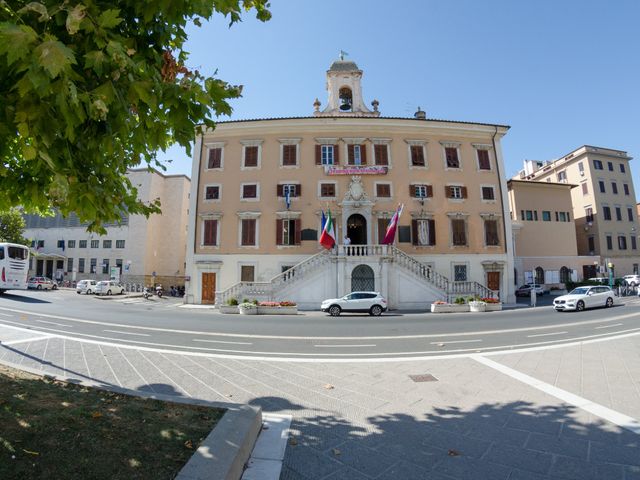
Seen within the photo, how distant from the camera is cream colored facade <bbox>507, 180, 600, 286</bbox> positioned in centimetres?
3616

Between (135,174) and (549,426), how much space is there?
52.2 m

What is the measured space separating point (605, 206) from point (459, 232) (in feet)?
97.3

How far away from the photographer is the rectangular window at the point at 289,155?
92.8ft

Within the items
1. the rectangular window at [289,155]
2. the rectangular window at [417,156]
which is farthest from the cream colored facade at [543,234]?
the rectangular window at [289,155]

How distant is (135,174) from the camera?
46.6 meters

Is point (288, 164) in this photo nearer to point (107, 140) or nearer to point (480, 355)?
point (480, 355)

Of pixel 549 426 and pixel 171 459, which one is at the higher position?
pixel 171 459

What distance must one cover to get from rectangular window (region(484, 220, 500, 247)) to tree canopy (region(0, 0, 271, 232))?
28772 mm

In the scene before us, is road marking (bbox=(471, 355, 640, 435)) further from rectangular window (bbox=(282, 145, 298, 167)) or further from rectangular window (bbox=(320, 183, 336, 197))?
rectangular window (bbox=(282, 145, 298, 167))

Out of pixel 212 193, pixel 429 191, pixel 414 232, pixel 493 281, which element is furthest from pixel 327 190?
pixel 493 281

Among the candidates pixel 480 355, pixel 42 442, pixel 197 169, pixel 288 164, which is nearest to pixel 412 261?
pixel 288 164

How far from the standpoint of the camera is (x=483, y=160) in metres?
29.5

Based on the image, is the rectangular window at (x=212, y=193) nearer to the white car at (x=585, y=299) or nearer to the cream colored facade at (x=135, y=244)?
the cream colored facade at (x=135, y=244)

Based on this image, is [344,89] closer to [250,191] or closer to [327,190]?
[327,190]
